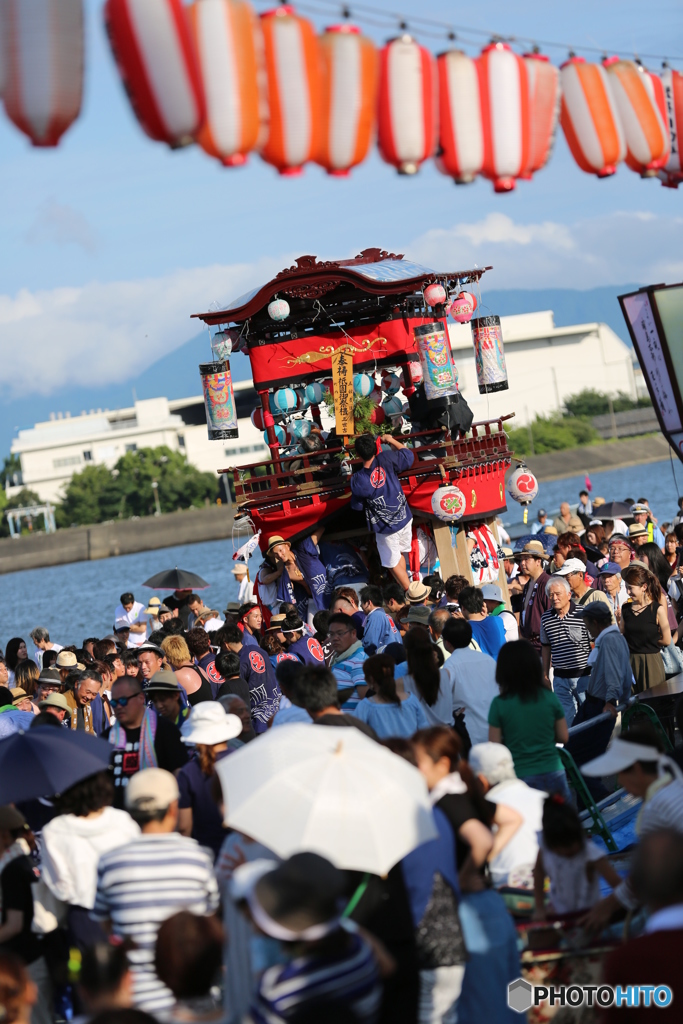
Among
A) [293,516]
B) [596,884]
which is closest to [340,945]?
[596,884]

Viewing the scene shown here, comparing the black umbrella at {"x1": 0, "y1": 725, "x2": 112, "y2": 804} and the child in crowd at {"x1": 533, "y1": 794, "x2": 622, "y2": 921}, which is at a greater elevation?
the black umbrella at {"x1": 0, "y1": 725, "x2": 112, "y2": 804}

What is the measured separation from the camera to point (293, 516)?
50.5 feet

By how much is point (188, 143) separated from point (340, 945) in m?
5.52

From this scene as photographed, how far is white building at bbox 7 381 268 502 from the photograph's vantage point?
11925cm

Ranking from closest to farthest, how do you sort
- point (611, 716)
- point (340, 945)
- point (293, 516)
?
point (340, 945) → point (611, 716) → point (293, 516)

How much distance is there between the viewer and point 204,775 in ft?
19.0

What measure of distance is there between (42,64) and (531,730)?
4.74 m

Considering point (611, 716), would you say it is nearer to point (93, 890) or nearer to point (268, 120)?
point (93, 890)

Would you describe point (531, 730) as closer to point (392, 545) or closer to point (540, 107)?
point (540, 107)

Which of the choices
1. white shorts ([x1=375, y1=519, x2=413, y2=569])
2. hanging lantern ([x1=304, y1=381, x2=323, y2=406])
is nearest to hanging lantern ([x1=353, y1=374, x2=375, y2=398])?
hanging lantern ([x1=304, y1=381, x2=323, y2=406])

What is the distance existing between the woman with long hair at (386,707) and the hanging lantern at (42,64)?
3745 millimetres

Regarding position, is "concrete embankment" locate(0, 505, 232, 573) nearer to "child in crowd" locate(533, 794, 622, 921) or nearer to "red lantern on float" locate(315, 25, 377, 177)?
"red lantern on float" locate(315, 25, 377, 177)

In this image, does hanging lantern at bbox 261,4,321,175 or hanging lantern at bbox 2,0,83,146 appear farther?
hanging lantern at bbox 261,4,321,175

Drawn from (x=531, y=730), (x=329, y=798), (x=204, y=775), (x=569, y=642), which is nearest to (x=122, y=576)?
(x=569, y=642)
